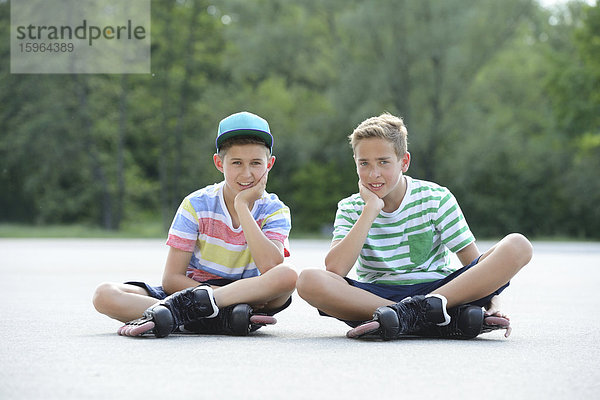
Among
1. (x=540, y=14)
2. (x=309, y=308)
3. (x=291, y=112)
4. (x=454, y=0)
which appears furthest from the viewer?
(x=540, y=14)

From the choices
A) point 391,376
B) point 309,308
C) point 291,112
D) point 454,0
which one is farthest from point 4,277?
point 291,112

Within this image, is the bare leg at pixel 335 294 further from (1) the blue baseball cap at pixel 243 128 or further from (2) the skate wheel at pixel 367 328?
(1) the blue baseball cap at pixel 243 128

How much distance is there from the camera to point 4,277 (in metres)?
10.1

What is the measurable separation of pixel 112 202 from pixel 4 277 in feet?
75.0

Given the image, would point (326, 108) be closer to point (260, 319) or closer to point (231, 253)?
point (231, 253)

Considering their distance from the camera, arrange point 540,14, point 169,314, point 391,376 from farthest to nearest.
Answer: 1. point 540,14
2. point 169,314
3. point 391,376

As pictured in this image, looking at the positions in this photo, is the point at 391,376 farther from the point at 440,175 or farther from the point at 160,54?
the point at 160,54

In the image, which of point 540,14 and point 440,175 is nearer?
point 440,175

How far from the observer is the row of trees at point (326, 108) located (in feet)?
89.2

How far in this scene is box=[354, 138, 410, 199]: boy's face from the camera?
5.05 m

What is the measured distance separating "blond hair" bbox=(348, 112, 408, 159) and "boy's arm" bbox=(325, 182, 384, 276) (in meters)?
0.40

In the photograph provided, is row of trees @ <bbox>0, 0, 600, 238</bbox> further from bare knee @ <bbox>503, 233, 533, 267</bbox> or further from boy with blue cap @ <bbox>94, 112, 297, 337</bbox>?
bare knee @ <bbox>503, 233, 533, 267</bbox>

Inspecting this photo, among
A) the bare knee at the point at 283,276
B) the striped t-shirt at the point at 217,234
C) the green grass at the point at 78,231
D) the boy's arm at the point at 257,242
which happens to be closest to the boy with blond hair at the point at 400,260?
the bare knee at the point at 283,276

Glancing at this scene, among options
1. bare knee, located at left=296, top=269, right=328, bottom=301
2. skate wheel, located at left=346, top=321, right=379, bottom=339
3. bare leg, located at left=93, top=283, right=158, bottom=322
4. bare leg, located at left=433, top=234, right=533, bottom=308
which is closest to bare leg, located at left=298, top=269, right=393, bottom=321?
bare knee, located at left=296, top=269, right=328, bottom=301
